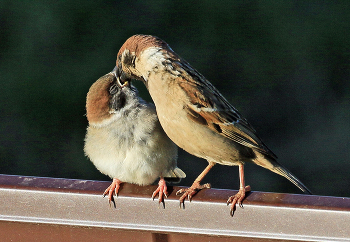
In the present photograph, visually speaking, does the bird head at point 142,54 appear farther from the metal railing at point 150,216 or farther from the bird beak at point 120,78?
the metal railing at point 150,216

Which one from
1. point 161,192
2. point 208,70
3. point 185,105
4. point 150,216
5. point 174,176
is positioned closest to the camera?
point 150,216

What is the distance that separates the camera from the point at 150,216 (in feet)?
5.60

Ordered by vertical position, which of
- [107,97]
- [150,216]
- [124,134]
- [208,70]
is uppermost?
[107,97]

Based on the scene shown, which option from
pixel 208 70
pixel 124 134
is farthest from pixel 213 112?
pixel 208 70

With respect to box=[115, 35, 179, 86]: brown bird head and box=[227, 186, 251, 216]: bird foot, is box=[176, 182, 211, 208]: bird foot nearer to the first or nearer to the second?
box=[227, 186, 251, 216]: bird foot

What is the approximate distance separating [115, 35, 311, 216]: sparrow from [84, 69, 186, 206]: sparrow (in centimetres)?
8

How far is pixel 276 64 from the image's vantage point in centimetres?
487

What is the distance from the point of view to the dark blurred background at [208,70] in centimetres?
443

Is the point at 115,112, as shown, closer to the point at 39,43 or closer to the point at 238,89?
the point at 238,89

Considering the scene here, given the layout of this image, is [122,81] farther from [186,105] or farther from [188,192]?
[188,192]

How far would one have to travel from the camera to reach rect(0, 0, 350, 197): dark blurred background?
443 cm

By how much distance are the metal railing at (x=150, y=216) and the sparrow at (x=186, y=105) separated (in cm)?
10

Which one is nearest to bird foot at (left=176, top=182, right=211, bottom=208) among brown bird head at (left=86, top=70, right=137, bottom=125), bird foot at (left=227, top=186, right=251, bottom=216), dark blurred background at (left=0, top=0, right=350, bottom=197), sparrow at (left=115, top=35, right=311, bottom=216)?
sparrow at (left=115, top=35, right=311, bottom=216)

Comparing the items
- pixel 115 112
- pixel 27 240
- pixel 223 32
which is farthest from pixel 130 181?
pixel 223 32
